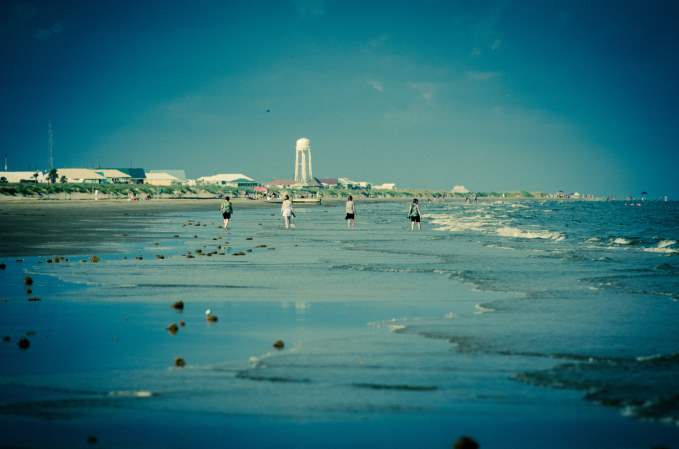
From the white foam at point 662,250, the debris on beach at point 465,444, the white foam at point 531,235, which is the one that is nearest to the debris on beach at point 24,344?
the debris on beach at point 465,444

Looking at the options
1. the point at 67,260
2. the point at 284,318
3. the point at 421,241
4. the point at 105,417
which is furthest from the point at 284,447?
the point at 421,241

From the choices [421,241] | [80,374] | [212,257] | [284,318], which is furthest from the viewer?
[421,241]

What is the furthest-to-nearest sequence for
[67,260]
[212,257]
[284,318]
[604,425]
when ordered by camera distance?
1. [212,257]
2. [67,260]
3. [284,318]
4. [604,425]

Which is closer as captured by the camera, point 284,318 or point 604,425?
point 604,425

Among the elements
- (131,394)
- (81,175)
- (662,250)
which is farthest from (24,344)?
(81,175)

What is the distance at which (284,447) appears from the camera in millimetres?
6594

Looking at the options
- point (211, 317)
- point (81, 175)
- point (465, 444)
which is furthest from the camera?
point (81, 175)

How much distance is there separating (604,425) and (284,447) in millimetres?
3032

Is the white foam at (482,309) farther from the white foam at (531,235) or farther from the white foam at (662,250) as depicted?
the white foam at (531,235)

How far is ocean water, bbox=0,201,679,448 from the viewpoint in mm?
7062

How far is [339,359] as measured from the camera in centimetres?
983

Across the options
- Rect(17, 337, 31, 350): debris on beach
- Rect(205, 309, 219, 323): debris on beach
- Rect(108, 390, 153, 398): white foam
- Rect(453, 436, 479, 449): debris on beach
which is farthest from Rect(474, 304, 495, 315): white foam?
Rect(17, 337, 31, 350): debris on beach

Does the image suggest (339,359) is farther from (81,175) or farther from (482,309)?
(81,175)

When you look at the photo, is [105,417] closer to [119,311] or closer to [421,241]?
[119,311]
